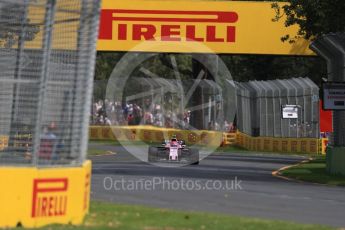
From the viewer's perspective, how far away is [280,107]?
4241 cm

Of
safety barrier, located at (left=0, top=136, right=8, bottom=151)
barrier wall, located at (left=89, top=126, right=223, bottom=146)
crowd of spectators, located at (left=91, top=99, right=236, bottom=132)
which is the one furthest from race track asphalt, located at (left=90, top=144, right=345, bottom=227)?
crowd of spectators, located at (left=91, top=99, right=236, bottom=132)

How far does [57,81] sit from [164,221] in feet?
9.02

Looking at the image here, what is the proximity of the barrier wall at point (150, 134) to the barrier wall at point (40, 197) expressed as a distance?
3483cm

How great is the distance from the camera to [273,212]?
14977mm

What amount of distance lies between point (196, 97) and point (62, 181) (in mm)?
38556

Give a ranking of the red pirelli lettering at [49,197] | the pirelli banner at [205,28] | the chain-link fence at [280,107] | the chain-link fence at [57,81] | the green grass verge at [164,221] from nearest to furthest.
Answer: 1. the red pirelli lettering at [49,197]
2. the chain-link fence at [57,81]
3. the green grass verge at [164,221]
4. the pirelli banner at [205,28]
5. the chain-link fence at [280,107]

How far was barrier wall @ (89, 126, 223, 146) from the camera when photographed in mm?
47281

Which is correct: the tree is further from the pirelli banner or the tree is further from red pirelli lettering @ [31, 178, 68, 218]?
red pirelli lettering @ [31, 178, 68, 218]

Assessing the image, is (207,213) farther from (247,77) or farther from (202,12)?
(247,77)

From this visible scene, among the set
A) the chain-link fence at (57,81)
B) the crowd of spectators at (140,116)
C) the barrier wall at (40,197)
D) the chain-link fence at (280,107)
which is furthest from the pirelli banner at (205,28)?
the barrier wall at (40,197)

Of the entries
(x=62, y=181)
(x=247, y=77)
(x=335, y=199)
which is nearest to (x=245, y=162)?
(x=335, y=199)

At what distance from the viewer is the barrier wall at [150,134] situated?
47281 mm

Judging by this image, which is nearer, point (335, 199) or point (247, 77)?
point (335, 199)

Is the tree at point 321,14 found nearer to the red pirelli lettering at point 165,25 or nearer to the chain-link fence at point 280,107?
the red pirelli lettering at point 165,25
